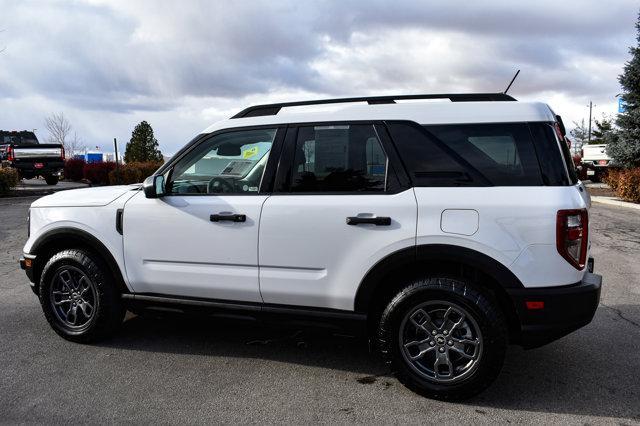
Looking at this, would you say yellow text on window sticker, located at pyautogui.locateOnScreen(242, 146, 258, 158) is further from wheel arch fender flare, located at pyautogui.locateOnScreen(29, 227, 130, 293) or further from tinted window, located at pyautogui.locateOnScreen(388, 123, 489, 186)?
wheel arch fender flare, located at pyautogui.locateOnScreen(29, 227, 130, 293)

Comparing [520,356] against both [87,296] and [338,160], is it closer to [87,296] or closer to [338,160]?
[338,160]

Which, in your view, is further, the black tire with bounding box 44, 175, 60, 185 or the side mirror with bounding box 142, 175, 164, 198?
the black tire with bounding box 44, 175, 60, 185

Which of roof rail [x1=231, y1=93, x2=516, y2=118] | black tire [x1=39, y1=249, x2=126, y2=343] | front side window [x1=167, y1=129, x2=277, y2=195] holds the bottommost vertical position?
black tire [x1=39, y1=249, x2=126, y2=343]

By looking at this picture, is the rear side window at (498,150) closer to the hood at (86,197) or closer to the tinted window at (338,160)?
the tinted window at (338,160)

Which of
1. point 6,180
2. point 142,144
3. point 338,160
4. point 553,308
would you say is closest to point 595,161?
point 6,180

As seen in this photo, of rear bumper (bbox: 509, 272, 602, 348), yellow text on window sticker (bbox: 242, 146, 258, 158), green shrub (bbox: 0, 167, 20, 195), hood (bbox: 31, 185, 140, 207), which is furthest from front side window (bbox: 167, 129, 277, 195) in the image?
green shrub (bbox: 0, 167, 20, 195)

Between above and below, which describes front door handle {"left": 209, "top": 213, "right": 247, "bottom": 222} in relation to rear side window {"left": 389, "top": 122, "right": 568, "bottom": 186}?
below

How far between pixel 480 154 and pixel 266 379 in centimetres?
213

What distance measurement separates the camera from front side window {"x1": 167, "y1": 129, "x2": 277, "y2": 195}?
4.03m

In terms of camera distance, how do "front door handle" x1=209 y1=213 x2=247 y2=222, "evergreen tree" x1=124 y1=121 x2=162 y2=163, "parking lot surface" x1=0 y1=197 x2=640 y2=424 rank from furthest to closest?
"evergreen tree" x1=124 y1=121 x2=162 y2=163, "front door handle" x1=209 y1=213 x2=247 y2=222, "parking lot surface" x1=0 y1=197 x2=640 y2=424

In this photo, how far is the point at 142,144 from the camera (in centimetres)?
3616

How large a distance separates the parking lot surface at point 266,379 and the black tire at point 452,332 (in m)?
0.11

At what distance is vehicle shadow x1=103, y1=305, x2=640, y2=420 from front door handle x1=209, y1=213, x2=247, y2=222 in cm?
78

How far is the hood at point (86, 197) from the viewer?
14.4 feet
